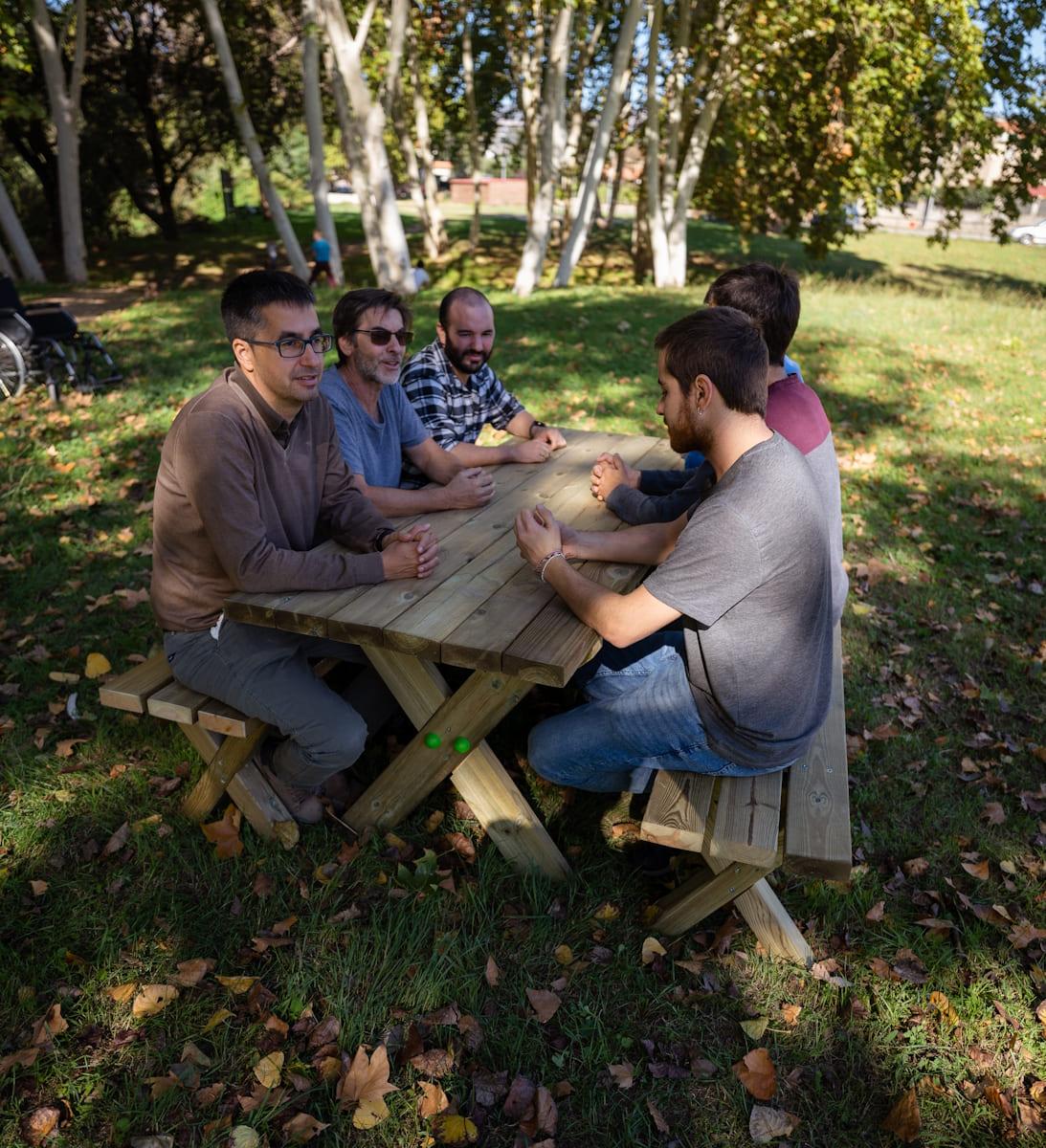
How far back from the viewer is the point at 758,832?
7.68 feet

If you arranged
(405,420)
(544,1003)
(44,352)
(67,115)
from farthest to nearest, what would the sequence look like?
(67,115), (44,352), (405,420), (544,1003)

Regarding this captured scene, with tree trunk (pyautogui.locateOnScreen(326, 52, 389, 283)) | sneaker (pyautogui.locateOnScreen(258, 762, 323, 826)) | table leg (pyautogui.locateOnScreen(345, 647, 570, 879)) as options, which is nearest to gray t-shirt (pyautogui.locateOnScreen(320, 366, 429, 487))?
table leg (pyautogui.locateOnScreen(345, 647, 570, 879))

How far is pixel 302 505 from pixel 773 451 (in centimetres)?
165

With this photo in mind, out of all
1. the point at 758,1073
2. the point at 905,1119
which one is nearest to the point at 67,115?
the point at 758,1073

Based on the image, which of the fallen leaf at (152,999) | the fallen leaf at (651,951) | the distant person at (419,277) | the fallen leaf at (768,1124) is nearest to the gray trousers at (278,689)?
the fallen leaf at (152,999)

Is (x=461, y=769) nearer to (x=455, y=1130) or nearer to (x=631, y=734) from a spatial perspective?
(x=631, y=734)

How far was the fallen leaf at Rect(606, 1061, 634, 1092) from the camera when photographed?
234 cm

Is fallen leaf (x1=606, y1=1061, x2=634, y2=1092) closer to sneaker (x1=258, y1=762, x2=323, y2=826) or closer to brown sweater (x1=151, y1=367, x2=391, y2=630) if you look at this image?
sneaker (x1=258, y1=762, x2=323, y2=826)

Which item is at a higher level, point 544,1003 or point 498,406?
point 498,406

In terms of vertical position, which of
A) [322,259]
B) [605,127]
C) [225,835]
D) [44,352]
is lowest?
[225,835]

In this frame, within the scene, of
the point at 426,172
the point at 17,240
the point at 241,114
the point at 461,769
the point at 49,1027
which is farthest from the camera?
the point at 426,172

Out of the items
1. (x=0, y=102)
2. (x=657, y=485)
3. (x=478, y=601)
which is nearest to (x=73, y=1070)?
(x=478, y=601)

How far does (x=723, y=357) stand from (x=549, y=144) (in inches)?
531

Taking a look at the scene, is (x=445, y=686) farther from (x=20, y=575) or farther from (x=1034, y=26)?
(x=1034, y=26)
